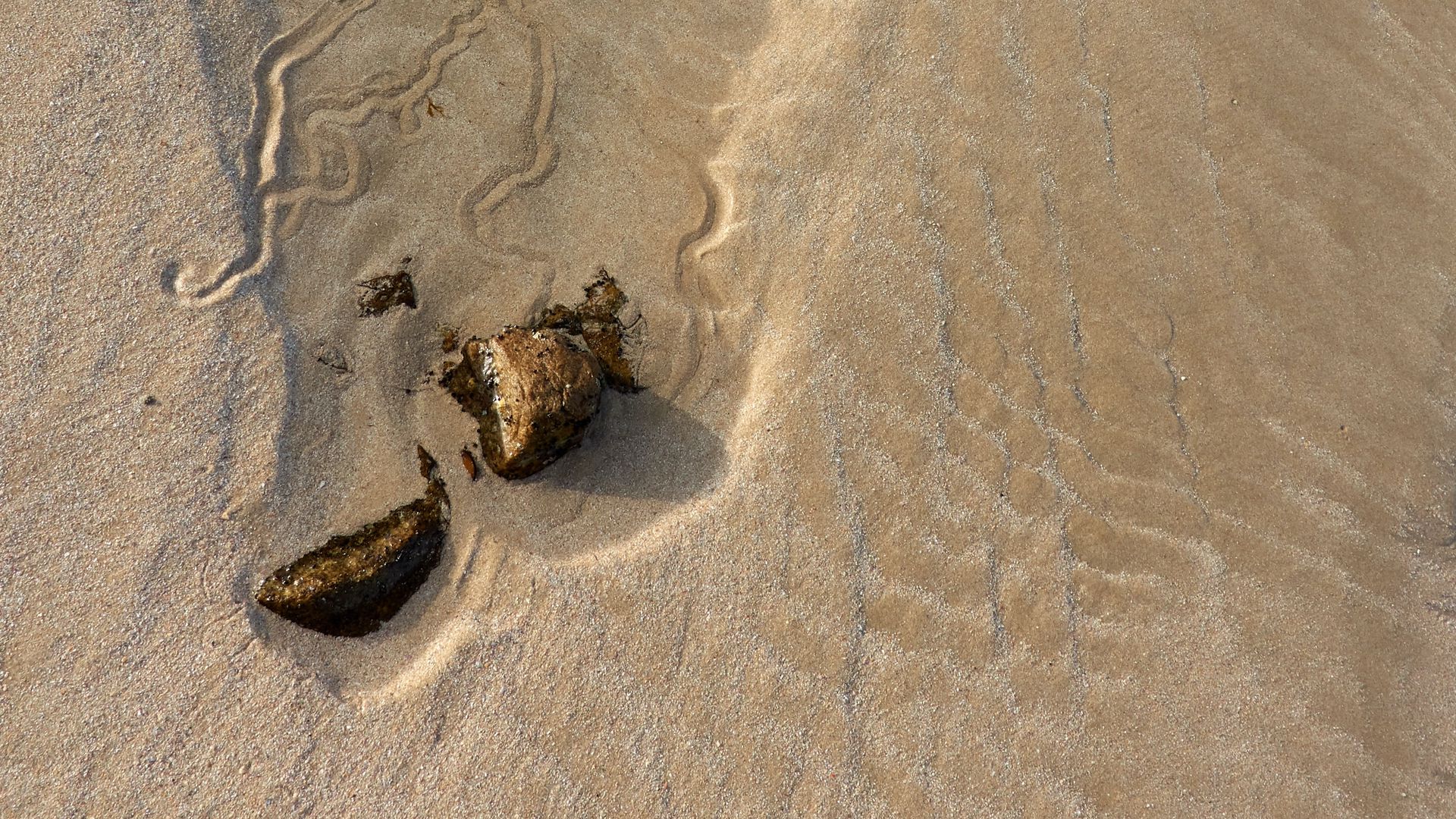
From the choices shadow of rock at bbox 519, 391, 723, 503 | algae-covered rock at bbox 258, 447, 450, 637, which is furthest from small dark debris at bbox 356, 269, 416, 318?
shadow of rock at bbox 519, 391, 723, 503

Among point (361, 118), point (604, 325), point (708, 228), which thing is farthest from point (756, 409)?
point (361, 118)

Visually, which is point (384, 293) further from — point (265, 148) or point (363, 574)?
point (363, 574)

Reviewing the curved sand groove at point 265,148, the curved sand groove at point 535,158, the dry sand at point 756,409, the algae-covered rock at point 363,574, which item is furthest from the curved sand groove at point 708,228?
the curved sand groove at point 265,148

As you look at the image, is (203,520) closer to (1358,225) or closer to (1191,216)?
(1191,216)

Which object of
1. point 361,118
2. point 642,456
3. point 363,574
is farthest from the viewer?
point 361,118

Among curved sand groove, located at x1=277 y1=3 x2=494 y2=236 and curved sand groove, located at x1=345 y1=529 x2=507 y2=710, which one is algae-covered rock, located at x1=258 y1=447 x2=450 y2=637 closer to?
curved sand groove, located at x1=345 y1=529 x2=507 y2=710
